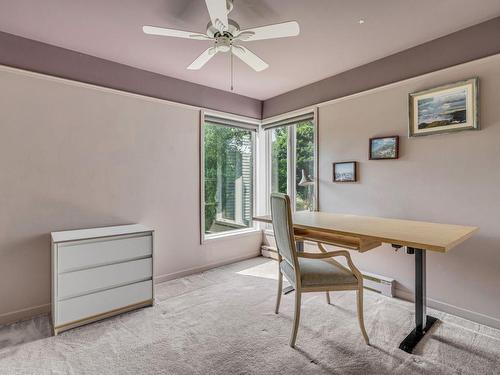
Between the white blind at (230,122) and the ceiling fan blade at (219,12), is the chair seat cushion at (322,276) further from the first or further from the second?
the white blind at (230,122)

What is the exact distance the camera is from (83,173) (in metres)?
2.63

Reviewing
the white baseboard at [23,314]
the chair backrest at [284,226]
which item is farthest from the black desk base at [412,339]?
the white baseboard at [23,314]

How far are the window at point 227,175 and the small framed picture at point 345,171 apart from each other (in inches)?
55.4

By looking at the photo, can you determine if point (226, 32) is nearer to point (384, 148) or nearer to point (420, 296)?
point (384, 148)

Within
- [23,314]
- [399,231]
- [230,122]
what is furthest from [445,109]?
[23,314]

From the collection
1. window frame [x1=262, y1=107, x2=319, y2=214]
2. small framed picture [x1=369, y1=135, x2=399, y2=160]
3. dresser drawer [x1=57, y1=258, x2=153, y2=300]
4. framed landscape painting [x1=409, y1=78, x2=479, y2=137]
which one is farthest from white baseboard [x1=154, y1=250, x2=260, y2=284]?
framed landscape painting [x1=409, y1=78, x2=479, y2=137]

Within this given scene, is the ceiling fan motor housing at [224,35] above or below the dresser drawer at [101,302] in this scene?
above

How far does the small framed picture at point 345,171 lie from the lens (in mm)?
2990

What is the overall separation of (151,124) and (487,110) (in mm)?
3075

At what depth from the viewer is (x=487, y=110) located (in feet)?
7.09

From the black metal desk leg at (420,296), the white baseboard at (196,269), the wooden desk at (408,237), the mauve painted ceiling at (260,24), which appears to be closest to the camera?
the wooden desk at (408,237)

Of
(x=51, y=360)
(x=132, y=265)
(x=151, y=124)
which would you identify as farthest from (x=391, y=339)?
(x=151, y=124)

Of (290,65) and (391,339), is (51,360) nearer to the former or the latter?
(391,339)

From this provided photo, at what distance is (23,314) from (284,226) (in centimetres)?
232
